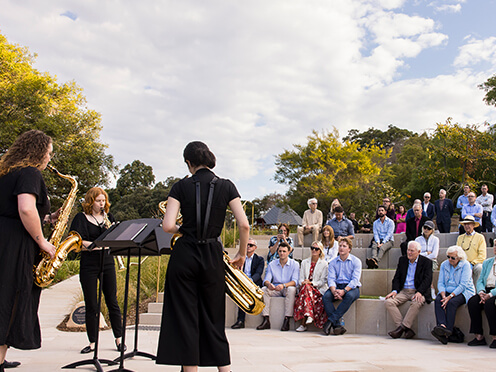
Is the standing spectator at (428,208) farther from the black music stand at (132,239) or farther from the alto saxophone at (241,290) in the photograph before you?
the alto saxophone at (241,290)

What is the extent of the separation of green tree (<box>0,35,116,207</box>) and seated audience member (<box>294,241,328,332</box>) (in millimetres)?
12815

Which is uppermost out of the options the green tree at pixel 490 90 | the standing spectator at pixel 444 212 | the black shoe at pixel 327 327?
the green tree at pixel 490 90

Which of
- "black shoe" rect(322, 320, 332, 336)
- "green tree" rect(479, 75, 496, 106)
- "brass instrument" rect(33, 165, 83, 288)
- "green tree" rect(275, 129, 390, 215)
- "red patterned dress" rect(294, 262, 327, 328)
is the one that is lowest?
"black shoe" rect(322, 320, 332, 336)

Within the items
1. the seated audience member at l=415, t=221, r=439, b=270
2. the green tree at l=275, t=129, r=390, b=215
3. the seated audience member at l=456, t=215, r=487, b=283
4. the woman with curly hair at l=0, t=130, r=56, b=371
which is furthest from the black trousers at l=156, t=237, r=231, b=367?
the green tree at l=275, t=129, r=390, b=215

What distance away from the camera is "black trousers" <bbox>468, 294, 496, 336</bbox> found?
257 inches

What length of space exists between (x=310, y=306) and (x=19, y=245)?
537 cm

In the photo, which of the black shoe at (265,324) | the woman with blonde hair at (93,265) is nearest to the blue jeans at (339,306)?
the black shoe at (265,324)

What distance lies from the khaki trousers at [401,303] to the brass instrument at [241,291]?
465cm

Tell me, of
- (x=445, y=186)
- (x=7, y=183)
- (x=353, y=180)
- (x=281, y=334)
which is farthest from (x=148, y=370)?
(x=445, y=186)

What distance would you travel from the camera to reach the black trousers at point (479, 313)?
6523 millimetres

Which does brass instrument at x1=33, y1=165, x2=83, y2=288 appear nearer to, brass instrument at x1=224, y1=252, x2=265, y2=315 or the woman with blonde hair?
the woman with blonde hair

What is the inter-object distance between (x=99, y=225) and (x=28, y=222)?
1.69 m

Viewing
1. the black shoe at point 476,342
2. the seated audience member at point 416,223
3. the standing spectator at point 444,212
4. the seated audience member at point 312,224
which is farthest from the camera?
the standing spectator at point 444,212

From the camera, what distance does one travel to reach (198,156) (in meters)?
3.50
